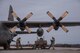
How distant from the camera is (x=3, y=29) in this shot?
1476 inches

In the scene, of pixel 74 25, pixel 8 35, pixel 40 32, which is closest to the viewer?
pixel 40 32

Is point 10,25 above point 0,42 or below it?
above

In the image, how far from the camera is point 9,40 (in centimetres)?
3912

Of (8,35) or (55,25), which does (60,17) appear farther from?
(8,35)

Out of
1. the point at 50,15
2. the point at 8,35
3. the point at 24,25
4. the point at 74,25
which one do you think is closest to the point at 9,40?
the point at 8,35

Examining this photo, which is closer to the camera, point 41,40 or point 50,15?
point 50,15

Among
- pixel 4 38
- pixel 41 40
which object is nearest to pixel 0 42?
pixel 4 38

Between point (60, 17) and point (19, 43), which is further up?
point (60, 17)

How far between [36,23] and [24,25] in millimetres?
2669

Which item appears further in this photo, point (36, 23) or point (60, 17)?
point (36, 23)

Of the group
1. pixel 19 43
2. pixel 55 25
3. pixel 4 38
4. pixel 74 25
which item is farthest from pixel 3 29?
pixel 74 25

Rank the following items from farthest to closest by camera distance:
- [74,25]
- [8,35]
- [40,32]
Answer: [74,25] < [8,35] < [40,32]

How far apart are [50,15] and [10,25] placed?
6.89 m

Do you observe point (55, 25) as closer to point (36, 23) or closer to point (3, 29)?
point (36, 23)
